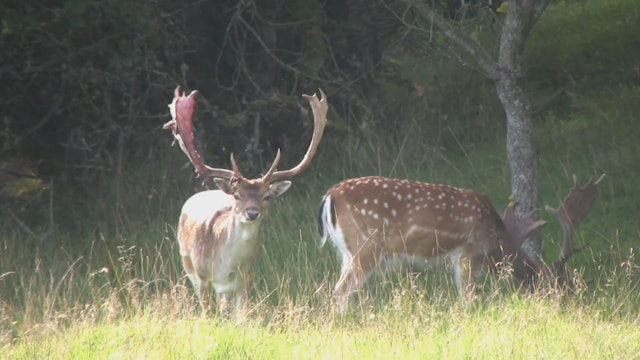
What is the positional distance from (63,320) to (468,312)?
2.47 metres

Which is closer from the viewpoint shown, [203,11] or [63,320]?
[63,320]

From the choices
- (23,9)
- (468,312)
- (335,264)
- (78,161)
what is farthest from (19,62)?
(468,312)

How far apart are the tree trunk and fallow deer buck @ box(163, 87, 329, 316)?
1.50 meters

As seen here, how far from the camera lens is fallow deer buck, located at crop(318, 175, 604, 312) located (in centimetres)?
904

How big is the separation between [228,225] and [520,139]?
92.1 inches

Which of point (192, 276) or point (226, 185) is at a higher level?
point (226, 185)

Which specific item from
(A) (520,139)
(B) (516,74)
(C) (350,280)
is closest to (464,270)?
(C) (350,280)

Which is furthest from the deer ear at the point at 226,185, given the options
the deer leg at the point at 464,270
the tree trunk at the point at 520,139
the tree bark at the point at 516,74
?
the tree trunk at the point at 520,139

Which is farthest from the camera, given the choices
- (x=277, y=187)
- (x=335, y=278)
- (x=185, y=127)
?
(x=335, y=278)

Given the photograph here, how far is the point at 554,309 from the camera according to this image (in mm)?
7535

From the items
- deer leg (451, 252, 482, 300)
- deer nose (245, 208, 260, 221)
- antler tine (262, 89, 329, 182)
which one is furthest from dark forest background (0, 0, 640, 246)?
deer nose (245, 208, 260, 221)

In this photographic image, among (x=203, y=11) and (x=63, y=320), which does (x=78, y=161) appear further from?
(x=63, y=320)

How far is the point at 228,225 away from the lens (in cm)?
846

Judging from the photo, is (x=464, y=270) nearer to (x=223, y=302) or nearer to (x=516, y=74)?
(x=516, y=74)
